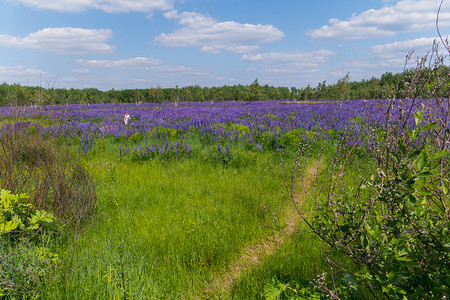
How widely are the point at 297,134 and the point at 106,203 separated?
6352 millimetres

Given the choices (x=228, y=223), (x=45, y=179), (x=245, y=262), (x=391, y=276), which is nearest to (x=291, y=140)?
(x=228, y=223)

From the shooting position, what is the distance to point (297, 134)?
8531 millimetres

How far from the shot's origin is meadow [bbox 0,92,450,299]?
1.69 meters

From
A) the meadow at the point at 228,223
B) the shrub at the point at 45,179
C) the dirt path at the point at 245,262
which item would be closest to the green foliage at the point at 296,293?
the meadow at the point at 228,223

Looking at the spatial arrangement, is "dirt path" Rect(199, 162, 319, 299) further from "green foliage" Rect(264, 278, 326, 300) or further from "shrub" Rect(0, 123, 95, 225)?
"shrub" Rect(0, 123, 95, 225)

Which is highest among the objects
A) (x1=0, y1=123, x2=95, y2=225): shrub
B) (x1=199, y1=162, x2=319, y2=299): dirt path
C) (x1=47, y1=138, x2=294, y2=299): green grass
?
(x1=0, y1=123, x2=95, y2=225): shrub

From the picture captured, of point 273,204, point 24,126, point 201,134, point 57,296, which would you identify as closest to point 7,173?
point 24,126

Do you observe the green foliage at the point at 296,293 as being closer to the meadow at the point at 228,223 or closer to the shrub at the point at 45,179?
the meadow at the point at 228,223

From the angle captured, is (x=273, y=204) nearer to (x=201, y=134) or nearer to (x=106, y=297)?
(x=106, y=297)

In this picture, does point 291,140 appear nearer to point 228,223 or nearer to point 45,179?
point 228,223

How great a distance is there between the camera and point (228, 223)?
408 cm

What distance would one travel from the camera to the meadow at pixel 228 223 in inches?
66.6

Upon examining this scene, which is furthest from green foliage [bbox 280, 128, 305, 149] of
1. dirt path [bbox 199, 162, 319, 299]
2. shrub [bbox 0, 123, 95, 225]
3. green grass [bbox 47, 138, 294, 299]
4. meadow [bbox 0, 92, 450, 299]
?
shrub [bbox 0, 123, 95, 225]

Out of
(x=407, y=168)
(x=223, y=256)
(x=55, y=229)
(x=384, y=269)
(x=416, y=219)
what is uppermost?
(x=407, y=168)
